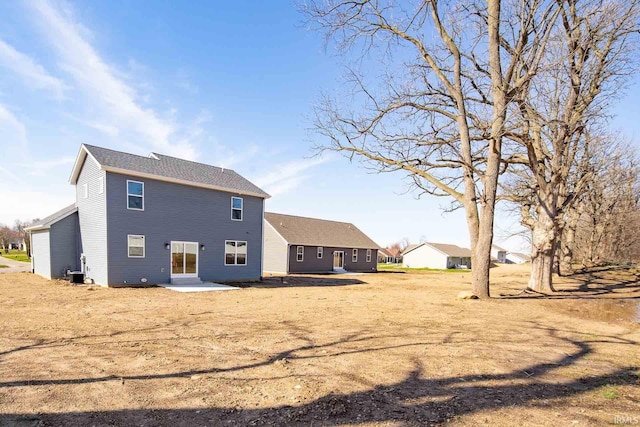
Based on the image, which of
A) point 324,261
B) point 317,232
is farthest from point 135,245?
point 317,232

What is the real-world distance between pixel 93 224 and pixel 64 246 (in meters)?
2.96

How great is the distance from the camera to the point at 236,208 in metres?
18.9

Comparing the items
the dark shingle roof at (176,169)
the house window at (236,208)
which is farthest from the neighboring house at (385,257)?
the house window at (236,208)

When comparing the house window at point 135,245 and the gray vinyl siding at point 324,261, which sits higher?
the house window at point 135,245

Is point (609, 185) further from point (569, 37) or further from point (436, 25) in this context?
point (436, 25)

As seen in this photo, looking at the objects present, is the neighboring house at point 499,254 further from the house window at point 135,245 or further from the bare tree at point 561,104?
the house window at point 135,245

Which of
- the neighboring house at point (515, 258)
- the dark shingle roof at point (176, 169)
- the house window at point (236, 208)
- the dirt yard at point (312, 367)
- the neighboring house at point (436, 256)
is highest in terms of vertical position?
the dark shingle roof at point (176, 169)

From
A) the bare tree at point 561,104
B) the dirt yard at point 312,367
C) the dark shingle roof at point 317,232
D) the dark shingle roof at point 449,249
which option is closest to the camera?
the dirt yard at point 312,367

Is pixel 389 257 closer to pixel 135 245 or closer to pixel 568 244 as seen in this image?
pixel 568 244

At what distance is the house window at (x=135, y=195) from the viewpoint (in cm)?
1501

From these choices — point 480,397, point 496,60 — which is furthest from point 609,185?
point 480,397

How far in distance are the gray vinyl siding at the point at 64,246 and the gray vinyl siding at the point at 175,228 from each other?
431 cm

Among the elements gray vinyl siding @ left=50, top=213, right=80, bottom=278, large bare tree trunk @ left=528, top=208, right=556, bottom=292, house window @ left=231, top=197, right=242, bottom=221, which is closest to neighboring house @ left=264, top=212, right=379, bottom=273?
house window @ left=231, top=197, right=242, bottom=221

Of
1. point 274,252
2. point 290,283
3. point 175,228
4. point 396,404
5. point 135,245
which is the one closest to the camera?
point 396,404
